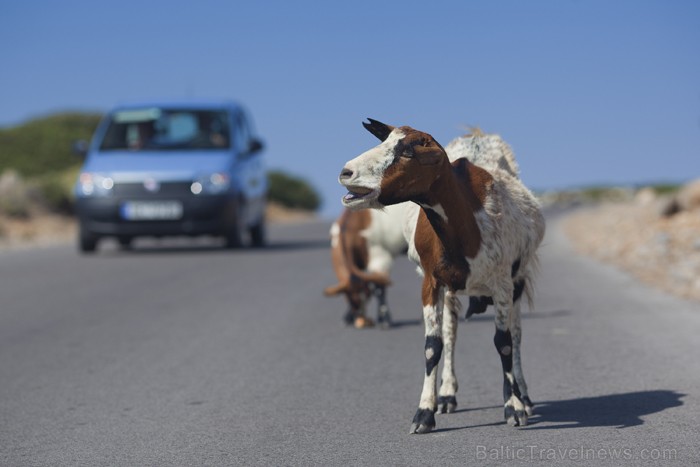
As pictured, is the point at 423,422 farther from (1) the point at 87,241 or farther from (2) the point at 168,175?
(1) the point at 87,241

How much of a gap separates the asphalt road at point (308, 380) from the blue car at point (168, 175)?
436 centimetres

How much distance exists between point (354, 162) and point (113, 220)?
44.8 feet

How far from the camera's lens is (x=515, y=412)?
619 centimetres

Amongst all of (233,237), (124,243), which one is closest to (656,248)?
(233,237)

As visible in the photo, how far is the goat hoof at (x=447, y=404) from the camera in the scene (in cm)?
664

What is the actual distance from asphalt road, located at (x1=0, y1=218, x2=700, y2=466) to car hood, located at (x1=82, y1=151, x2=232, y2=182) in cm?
446

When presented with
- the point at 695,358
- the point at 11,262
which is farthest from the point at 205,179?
the point at 695,358

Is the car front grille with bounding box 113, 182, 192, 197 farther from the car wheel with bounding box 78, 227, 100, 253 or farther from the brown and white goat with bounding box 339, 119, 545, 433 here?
the brown and white goat with bounding box 339, 119, 545, 433

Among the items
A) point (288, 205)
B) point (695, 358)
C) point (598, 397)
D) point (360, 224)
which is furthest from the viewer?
point (288, 205)

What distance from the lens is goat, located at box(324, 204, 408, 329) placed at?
1025cm

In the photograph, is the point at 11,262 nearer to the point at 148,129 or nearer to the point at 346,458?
the point at 148,129

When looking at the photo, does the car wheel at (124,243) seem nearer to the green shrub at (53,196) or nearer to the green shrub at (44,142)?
the green shrub at (53,196)

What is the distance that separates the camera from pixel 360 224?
10469 mm

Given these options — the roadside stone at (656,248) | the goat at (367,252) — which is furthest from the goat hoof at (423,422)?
the roadside stone at (656,248)
